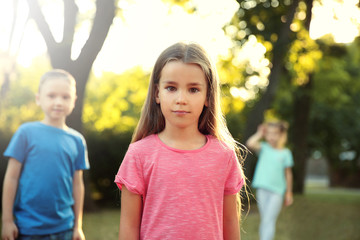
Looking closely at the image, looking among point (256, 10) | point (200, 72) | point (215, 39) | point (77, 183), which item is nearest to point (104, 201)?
point (215, 39)

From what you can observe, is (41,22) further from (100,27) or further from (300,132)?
(300,132)

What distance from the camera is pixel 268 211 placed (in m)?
8.38

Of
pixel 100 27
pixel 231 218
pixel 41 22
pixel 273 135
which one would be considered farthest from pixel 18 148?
pixel 273 135

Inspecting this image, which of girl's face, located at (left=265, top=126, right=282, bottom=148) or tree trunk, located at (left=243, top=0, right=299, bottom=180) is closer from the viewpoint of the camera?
girl's face, located at (left=265, top=126, right=282, bottom=148)

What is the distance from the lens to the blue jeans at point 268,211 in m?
8.26

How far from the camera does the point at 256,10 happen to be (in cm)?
1622

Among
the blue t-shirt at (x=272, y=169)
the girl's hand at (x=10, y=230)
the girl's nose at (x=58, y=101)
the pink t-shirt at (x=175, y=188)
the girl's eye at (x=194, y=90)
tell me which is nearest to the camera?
the pink t-shirt at (x=175, y=188)

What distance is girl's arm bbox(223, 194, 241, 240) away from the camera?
2912 millimetres

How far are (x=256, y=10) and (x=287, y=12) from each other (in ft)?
3.46

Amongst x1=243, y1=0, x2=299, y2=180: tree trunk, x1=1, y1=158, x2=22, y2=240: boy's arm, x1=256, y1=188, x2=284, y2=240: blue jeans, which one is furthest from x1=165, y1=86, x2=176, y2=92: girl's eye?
x1=243, y1=0, x2=299, y2=180: tree trunk

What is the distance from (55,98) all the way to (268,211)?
509 cm

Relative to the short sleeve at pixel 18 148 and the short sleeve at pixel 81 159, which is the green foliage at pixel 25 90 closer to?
the short sleeve at pixel 81 159

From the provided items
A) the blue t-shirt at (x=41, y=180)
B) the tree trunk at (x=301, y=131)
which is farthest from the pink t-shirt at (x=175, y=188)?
the tree trunk at (x=301, y=131)

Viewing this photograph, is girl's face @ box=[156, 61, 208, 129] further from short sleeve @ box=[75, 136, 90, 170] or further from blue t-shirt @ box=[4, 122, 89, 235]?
short sleeve @ box=[75, 136, 90, 170]
